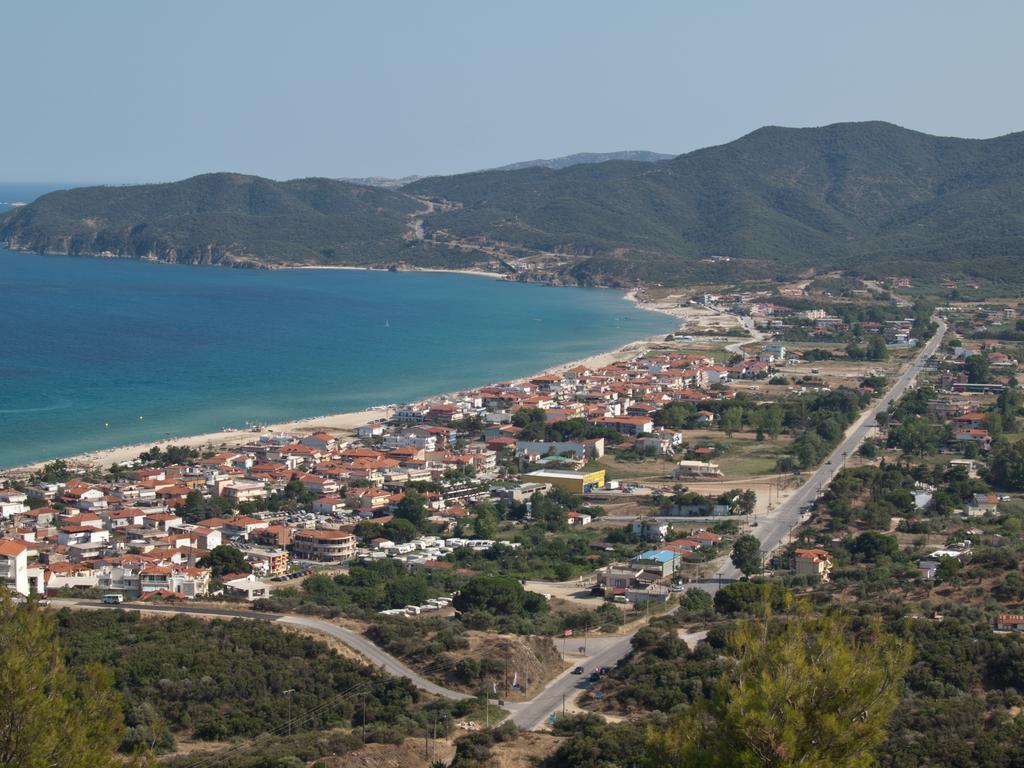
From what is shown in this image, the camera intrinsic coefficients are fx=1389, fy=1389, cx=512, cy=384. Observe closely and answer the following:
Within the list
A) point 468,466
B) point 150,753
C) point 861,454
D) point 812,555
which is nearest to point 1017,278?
point 861,454

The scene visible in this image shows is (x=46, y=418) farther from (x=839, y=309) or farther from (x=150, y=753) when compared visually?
(x=839, y=309)

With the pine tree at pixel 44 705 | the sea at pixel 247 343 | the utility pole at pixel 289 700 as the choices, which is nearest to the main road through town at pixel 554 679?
the utility pole at pixel 289 700

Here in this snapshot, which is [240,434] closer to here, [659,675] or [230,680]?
[230,680]

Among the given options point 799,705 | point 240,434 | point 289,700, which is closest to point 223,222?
point 240,434

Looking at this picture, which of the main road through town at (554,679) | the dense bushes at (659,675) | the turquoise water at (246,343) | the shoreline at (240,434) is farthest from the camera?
the turquoise water at (246,343)

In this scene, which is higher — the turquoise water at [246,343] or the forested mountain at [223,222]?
the forested mountain at [223,222]

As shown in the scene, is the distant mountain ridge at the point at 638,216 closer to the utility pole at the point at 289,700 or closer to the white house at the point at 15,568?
the white house at the point at 15,568
